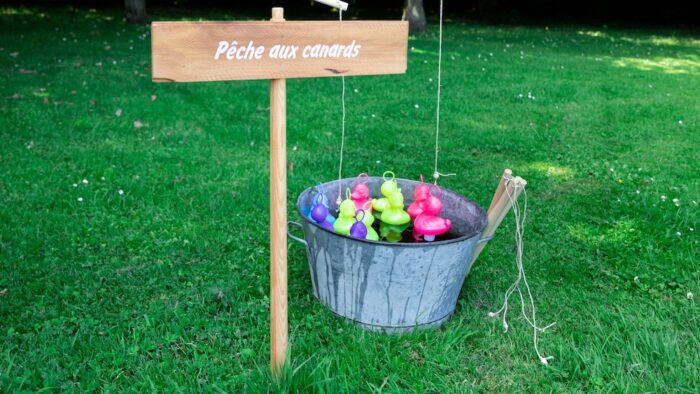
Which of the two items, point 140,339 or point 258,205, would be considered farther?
point 258,205

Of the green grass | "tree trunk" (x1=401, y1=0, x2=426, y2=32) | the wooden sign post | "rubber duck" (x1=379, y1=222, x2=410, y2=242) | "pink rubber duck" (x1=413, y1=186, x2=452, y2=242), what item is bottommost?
the green grass

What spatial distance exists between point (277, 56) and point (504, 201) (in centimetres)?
124

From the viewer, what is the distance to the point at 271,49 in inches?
79.6

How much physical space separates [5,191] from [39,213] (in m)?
0.47

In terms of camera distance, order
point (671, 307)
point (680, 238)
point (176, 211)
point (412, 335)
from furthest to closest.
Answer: point (176, 211) → point (680, 238) → point (671, 307) → point (412, 335)

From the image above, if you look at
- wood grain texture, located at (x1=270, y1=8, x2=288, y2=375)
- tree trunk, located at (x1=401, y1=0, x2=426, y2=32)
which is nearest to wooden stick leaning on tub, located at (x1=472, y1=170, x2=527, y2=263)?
wood grain texture, located at (x1=270, y1=8, x2=288, y2=375)

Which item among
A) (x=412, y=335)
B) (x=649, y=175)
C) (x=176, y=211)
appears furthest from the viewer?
(x=649, y=175)

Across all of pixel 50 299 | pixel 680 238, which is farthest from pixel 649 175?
pixel 50 299

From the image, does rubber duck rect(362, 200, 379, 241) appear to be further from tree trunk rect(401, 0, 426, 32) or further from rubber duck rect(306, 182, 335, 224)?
tree trunk rect(401, 0, 426, 32)

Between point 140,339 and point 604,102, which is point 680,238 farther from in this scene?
point 604,102

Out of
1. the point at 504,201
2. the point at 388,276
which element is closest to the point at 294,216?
the point at 388,276

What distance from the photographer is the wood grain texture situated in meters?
2.12

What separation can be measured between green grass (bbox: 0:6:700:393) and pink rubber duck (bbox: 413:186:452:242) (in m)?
0.43

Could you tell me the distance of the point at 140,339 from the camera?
2635 millimetres
